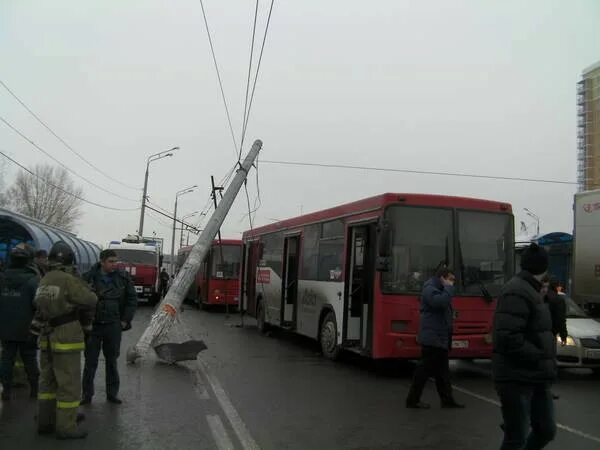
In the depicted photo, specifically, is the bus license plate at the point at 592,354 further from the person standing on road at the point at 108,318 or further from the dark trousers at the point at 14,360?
the dark trousers at the point at 14,360

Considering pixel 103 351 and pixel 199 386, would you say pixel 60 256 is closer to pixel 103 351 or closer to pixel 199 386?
pixel 103 351

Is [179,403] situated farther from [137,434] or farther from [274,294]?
[274,294]

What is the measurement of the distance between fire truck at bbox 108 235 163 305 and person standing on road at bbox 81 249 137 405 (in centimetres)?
2044

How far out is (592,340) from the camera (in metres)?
10.9

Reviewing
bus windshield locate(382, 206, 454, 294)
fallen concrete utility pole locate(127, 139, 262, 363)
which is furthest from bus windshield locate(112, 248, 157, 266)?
bus windshield locate(382, 206, 454, 294)

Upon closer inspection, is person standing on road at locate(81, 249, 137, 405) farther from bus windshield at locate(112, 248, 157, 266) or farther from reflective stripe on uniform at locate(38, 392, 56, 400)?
bus windshield at locate(112, 248, 157, 266)

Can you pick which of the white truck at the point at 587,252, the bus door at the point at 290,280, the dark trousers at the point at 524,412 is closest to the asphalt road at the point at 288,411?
the dark trousers at the point at 524,412

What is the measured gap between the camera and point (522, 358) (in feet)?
14.8

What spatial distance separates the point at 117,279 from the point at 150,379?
241 cm

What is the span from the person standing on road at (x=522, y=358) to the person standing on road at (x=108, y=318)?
15.9ft

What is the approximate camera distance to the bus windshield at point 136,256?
93.8ft

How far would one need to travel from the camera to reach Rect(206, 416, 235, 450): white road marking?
19.7 feet

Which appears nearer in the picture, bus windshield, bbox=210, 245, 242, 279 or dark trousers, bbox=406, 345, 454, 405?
dark trousers, bbox=406, 345, 454, 405

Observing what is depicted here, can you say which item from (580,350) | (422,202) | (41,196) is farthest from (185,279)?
(41,196)
